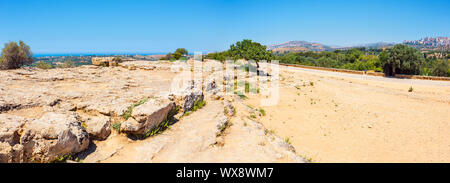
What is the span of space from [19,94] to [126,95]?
2.79 m

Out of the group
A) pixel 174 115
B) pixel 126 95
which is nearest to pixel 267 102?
pixel 174 115

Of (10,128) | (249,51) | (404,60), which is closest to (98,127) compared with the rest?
(10,128)

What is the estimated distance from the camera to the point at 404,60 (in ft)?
70.9

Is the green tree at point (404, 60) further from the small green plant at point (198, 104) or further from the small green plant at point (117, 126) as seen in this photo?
the small green plant at point (117, 126)

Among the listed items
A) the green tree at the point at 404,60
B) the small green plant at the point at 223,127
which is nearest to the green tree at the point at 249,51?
the green tree at the point at 404,60

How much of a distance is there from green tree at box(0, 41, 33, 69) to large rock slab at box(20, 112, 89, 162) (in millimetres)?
12147

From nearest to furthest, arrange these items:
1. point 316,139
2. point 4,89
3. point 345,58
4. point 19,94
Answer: point 19,94 < point 4,89 < point 316,139 < point 345,58

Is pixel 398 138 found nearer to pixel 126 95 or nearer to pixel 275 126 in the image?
pixel 275 126

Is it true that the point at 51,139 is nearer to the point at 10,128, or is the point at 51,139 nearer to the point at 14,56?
the point at 10,128

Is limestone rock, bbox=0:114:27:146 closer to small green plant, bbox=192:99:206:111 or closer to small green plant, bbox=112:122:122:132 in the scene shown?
small green plant, bbox=112:122:122:132

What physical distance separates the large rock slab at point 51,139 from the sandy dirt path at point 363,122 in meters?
6.04

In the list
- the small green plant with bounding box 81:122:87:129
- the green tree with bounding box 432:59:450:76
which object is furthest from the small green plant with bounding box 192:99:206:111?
the green tree with bounding box 432:59:450:76

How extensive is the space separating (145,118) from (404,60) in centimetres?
2734
